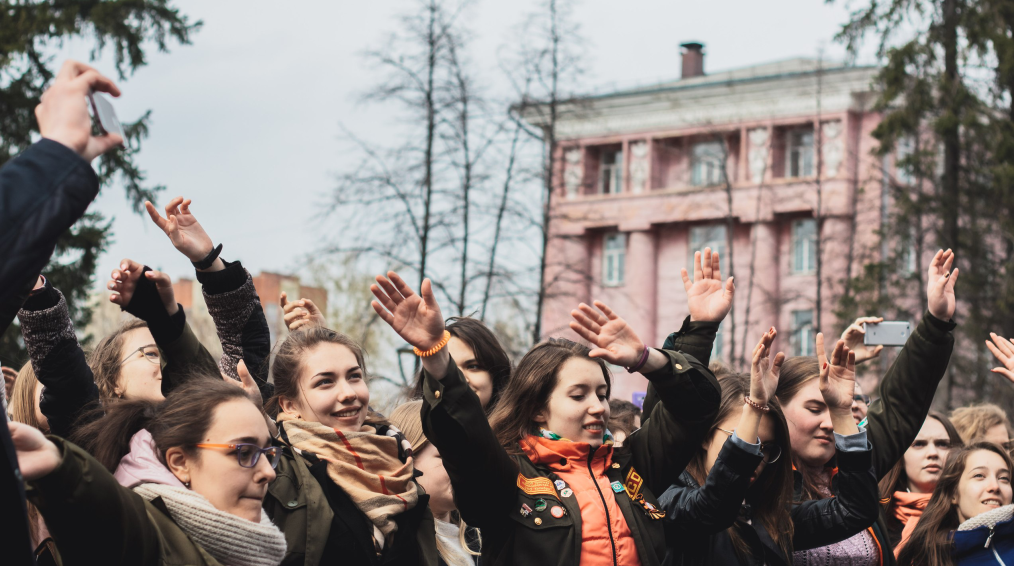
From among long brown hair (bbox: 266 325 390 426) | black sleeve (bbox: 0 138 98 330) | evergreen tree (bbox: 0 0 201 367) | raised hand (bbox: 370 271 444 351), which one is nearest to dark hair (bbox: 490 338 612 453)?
long brown hair (bbox: 266 325 390 426)

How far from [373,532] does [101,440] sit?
108 centimetres

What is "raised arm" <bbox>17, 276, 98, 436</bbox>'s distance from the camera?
4.18m

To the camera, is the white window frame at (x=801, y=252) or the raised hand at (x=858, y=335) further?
the white window frame at (x=801, y=252)

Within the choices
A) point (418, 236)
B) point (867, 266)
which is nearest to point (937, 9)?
point (867, 266)

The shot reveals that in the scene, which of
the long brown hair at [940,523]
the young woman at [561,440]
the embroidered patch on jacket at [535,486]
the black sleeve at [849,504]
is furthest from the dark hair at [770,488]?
the long brown hair at [940,523]

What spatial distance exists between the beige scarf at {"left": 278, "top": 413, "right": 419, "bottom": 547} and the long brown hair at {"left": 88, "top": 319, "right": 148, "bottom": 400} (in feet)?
2.89

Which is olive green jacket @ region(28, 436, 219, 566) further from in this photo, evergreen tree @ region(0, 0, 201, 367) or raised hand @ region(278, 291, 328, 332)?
evergreen tree @ region(0, 0, 201, 367)

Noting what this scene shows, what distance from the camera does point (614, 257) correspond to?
45.8 metres

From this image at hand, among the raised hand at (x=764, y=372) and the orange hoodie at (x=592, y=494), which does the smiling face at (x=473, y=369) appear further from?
the raised hand at (x=764, y=372)

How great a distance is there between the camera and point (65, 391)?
13.7 feet

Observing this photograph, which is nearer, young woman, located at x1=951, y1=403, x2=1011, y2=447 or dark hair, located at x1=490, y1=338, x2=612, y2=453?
dark hair, located at x1=490, y1=338, x2=612, y2=453

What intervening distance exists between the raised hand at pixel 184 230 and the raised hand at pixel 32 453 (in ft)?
6.52

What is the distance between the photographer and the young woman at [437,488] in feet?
17.2

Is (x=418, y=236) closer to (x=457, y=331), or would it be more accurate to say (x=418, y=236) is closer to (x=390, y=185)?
(x=390, y=185)
